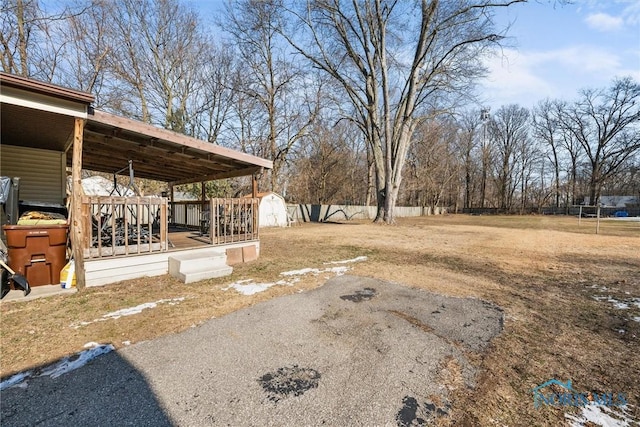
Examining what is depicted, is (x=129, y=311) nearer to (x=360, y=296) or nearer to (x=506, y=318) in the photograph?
(x=360, y=296)

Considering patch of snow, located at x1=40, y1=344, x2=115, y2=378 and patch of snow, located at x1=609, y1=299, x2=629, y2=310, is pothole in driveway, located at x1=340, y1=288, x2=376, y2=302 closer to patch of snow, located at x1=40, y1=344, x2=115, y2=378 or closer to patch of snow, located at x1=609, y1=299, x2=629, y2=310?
patch of snow, located at x1=40, y1=344, x2=115, y2=378

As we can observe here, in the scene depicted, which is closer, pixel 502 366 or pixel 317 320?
pixel 502 366

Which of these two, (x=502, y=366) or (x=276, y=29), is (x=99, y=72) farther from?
(x=502, y=366)

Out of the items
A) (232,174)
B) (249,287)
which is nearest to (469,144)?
(232,174)

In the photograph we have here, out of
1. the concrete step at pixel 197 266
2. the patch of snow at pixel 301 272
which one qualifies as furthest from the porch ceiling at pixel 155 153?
the patch of snow at pixel 301 272

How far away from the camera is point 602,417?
72.8 inches

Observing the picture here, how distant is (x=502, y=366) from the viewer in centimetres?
243

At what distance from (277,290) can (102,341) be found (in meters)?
2.27

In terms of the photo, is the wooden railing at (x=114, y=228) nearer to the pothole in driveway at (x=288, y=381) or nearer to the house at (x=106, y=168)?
the house at (x=106, y=168)

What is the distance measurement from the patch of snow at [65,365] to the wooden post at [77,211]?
7.18 ft

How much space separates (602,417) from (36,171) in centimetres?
1046

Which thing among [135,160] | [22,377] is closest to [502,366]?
[22,377]

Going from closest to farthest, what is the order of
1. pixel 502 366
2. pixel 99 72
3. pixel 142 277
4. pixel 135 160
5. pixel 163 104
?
pixel 502 366, pixel 142 277, pixel 135 160, pixel 99 72, pixel 163 104

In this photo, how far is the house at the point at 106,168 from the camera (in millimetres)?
4227
